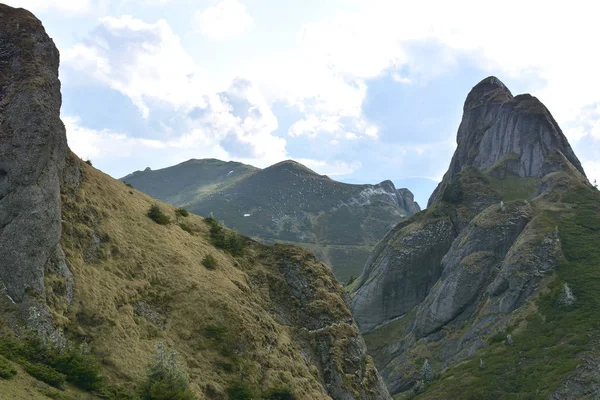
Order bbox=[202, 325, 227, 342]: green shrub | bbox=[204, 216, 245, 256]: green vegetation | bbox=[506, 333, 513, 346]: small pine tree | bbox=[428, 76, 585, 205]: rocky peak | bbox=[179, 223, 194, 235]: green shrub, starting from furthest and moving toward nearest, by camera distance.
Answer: bbox=[428, 76, 585, 205]: rocky peak < bbox=[506, 333, 513, 346]: small pine tree < bbox=[204, 216, 245, 256]: green vegetation < bbox=[179, 223, 194, 235]: green shrub < bbox=[202, 325, 227, 342]: green shrub

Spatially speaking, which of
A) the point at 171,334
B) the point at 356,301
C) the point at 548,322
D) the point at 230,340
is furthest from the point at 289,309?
the point at 356,301

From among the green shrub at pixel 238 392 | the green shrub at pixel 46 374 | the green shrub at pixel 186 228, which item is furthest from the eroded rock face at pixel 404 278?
the green shrub at pixel 46 374

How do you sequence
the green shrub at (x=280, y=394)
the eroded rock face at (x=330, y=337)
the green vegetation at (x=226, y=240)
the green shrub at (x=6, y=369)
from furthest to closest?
1. the green vegetation at (x=226, y=240)
2. the eroded rock face at (x=330, y=337)
3. the green shrub at (x=280, y=394)
4. the green shrub at (x=6, y=369)

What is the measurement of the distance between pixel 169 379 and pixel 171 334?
23.0 feet

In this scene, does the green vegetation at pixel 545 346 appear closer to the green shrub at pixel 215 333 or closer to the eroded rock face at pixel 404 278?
the eroded rock face at pixel 404 278

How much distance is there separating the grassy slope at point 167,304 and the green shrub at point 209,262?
0.51m

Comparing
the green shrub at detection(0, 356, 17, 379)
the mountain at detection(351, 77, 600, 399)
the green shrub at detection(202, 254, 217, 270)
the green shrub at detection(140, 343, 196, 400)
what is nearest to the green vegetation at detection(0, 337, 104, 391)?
the green shrub at detection(0, 356, 17, 379)

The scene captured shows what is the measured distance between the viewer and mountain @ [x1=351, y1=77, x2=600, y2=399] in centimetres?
7306

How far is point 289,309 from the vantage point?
144ft

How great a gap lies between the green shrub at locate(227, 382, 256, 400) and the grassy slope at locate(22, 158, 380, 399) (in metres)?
0.53

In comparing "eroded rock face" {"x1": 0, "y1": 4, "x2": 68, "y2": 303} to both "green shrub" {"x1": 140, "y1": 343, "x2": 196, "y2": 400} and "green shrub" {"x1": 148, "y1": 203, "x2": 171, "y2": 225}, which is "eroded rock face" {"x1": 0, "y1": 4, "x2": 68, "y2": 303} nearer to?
"green shrub" {"x1": 140, "y1": 343, "x2": 196, "y2": 400}

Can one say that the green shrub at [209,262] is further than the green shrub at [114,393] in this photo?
Yes

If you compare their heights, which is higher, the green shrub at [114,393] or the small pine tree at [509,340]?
the small pine tree at [509,340]

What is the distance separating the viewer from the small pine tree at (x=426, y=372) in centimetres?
8612
